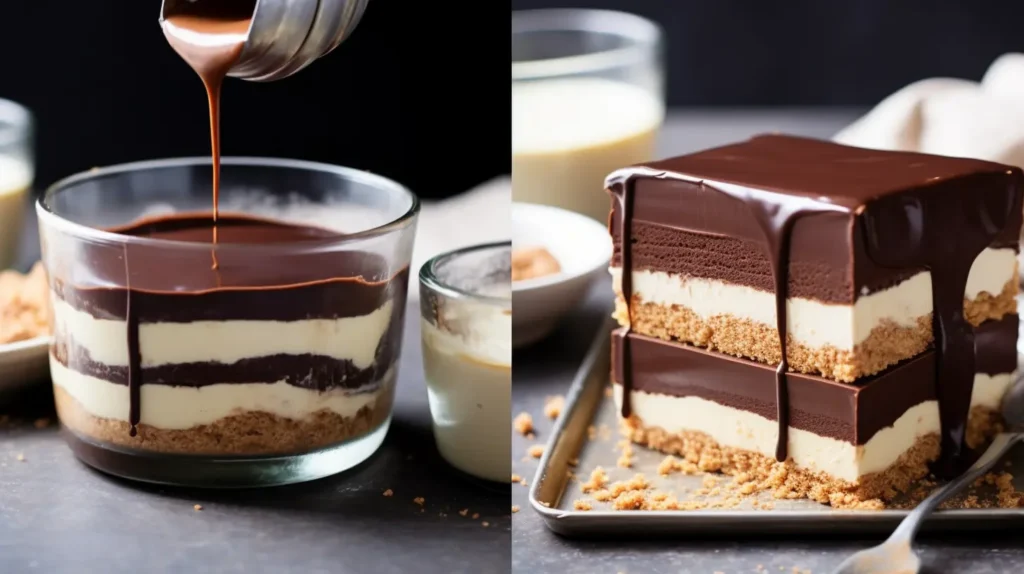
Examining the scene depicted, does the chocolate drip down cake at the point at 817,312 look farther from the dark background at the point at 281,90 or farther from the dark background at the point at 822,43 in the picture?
the dark background at the point at 822,43

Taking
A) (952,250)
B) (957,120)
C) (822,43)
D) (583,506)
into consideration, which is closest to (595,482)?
(583,506)

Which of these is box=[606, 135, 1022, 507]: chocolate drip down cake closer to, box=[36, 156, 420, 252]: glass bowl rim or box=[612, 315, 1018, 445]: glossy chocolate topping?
box=[612, 315, 1018, 445]: glossy chocolate topping

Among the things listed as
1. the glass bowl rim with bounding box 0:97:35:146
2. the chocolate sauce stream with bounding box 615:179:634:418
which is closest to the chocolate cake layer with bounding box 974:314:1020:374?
the chocolate sauce stream with bounding box 615:179:634:418

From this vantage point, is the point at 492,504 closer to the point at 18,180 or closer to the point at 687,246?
the point at 687,246

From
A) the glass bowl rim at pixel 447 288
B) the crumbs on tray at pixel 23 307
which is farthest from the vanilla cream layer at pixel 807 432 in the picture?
the crumbs on tray at pixel 23 307

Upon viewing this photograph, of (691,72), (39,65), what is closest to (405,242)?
(39,65)

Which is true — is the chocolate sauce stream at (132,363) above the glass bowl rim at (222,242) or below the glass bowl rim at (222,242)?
below

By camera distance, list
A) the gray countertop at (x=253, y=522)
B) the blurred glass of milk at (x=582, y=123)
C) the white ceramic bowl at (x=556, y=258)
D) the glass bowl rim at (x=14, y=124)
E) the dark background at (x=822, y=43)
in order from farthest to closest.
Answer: the dark background at (x=822, y=43) → the blurred glass of milk at (x=582, y=123) → the glass bowl rim at (x=14, y=124) → the white ceramic bowl at (x=556, y=258) → the gray countertop at (x=253, y=522)
